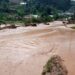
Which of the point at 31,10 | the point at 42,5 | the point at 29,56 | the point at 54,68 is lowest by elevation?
the point at 42,5

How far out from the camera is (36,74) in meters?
10.7

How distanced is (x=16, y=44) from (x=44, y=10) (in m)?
32.1

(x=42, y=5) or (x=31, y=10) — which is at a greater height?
(x=31, y=10)

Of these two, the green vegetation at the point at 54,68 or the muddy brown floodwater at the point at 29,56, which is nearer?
the green vegetation at the point at 54,68

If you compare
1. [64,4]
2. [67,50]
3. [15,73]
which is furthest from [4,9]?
[15,73]

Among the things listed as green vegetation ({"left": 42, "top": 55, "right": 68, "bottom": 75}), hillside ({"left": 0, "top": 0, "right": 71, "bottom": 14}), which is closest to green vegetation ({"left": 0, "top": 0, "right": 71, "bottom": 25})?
hillside ({"left": 0, "top": 0, "right": 71, "bottom": 14})

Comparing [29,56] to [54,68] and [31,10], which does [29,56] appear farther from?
[31,10]

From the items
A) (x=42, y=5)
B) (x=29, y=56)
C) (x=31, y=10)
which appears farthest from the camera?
(x=42, y=5)

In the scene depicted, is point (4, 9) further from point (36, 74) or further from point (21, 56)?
point (36, 74)

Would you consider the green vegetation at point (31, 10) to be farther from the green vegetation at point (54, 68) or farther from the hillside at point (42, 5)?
the green vegetation at point (54, 68)

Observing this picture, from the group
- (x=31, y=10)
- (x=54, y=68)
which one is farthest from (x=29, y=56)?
(x=31, y=10)

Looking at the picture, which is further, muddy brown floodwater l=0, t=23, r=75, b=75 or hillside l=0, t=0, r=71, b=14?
hillside l=0, t=0, r=71, b=14

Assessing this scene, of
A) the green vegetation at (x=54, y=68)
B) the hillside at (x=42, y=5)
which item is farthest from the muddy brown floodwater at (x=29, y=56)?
the hillside at (x=42, y=5)

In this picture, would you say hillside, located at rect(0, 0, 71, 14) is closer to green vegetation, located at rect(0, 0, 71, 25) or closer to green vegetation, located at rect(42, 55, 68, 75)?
green vegetation, located at rect(0, 0, 71, 25)
